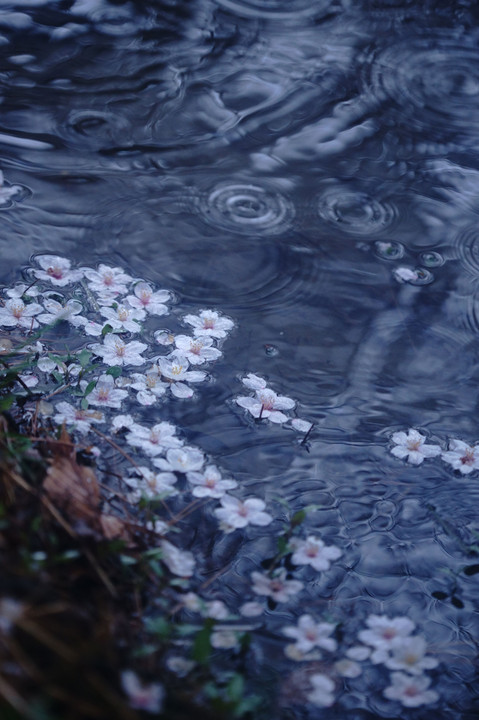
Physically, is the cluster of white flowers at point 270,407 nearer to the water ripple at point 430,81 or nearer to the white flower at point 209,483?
the white flower at point 209,483

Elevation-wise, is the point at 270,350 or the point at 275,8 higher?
the point at 275,8

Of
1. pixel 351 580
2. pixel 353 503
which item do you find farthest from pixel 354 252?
pixel 351 580

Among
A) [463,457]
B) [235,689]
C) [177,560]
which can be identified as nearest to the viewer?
[235,689]

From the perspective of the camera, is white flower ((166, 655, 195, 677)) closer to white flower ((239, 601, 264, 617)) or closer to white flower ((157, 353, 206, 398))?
white flower ((239, 601, 264, 617))

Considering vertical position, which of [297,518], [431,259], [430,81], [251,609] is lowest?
[251,609]

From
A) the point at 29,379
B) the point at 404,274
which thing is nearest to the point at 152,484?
the point at 29,379

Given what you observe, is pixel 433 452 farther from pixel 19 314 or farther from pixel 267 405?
pixel 19 314

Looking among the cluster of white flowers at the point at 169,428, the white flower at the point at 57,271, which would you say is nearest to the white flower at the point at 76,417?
the cluster of white flowers at the point at 169,428

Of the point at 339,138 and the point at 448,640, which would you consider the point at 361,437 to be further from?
the point at 339,138
